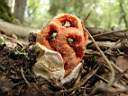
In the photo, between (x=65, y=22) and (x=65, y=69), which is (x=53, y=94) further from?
(x=65, y=22)

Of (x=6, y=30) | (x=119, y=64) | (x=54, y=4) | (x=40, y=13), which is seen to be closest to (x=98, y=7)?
(x=54, y=4)

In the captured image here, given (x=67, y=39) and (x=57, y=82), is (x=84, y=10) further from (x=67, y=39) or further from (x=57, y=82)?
(x=57, y=82)

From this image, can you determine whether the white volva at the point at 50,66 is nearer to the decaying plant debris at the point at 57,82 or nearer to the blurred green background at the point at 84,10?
the decaying plant debris at the point at 57,82

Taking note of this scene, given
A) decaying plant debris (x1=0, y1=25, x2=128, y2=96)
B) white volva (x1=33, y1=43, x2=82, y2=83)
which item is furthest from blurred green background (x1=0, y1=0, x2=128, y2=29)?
white volva (x1=33, y1=43, x2=82, y2=83)

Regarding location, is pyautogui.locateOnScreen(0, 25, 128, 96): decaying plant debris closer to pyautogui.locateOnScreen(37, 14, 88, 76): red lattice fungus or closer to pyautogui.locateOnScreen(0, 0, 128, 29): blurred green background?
pyautogui.locateOnScreen(37, 14, 88, 76): red lattice fungus

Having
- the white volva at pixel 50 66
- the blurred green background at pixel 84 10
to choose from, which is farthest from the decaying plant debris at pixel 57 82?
the blurred green background at pixel 84 10

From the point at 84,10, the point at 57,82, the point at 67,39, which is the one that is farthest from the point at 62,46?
the point at 84,10
